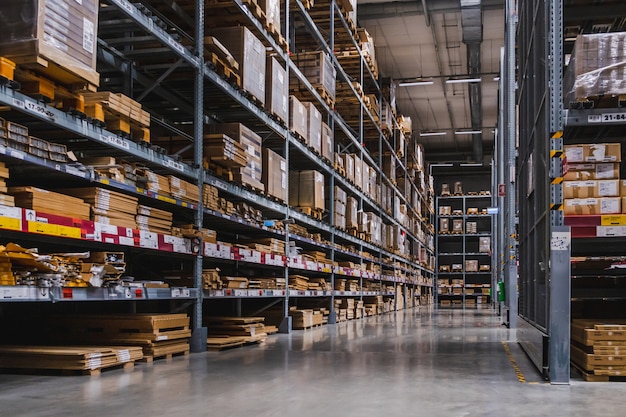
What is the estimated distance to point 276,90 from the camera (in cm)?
1120

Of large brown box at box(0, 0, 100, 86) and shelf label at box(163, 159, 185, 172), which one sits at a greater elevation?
large brown box at box(0, 0, 100, 86)

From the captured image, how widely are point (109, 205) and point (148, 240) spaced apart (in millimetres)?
683

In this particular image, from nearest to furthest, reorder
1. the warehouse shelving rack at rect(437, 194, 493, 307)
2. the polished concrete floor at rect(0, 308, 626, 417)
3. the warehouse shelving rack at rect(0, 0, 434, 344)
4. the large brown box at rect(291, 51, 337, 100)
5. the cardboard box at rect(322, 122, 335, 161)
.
A: the polished concrete floor at rect(0, 308, 626, 417)
the warehouse shelving rack at rect(0, 0, 434, 344)
the large brown box at rect(291, 51, 337, 100)
the cardboard box at rect(322, 122, 335, 161)
the warehouse shelving rack at rect(437, 194, 493, 307)

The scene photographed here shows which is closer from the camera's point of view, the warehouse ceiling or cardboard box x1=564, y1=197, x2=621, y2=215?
cardboard box x1=564, y1=197, x2=621, y2=215

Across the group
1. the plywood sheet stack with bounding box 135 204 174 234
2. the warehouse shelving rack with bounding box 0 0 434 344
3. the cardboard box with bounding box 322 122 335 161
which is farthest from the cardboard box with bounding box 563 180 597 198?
the cardboard box with bounding box 322 122 335 161

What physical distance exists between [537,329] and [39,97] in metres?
5.25

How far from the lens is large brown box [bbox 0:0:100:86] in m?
5.58

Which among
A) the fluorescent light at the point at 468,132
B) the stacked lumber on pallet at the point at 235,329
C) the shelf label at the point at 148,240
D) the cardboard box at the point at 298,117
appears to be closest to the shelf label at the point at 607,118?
the shelf label at the point at 148,240

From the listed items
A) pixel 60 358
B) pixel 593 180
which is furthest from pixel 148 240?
pixel 593 180

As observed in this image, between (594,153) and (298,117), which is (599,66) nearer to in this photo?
(594,153)

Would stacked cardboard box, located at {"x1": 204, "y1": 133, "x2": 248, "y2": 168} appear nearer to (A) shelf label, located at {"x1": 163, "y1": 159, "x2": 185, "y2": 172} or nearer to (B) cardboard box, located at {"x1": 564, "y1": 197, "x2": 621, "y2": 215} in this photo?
→ (A) shelf label, located at {"x1": 163, "y1": 159, "x2": 185, "y2": 172}

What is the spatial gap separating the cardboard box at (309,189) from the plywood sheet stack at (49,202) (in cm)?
734

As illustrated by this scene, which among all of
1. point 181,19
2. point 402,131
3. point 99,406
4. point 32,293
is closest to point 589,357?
point 99,406

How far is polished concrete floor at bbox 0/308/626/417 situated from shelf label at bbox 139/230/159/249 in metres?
1.23
